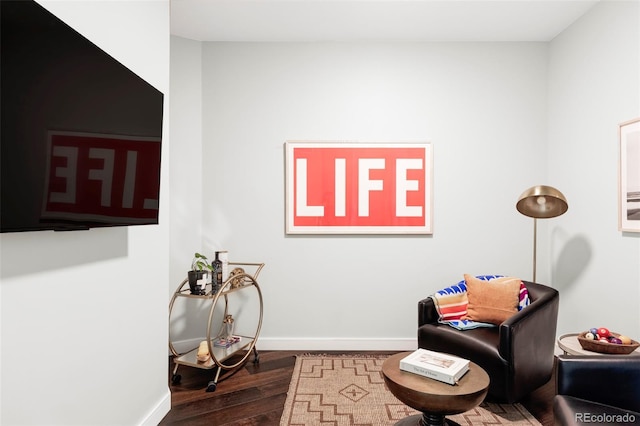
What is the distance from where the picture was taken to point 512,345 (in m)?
2.14

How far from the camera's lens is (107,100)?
4.79ft

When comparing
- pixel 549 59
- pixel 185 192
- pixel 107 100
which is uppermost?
pixel 549 59

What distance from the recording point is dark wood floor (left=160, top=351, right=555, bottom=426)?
219 cm

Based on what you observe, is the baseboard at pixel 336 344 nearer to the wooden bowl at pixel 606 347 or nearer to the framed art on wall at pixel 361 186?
the framed art on wall at pixel 361 186

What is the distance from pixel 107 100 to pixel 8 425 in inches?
47.7

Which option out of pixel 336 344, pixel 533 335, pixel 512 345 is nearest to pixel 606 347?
pixel 533 335

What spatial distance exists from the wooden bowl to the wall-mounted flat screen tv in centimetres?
261

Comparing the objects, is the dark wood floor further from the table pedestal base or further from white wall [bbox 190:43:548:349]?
the table pedestal base

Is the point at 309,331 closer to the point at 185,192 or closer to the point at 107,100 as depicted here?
the point at 185,192

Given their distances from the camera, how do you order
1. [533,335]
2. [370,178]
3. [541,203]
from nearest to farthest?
[533,335], [541,203], [370,178]

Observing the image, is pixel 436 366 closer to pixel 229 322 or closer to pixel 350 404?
pixel 350 404

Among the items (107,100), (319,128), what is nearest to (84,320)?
(107,100)

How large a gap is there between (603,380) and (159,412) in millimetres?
2357

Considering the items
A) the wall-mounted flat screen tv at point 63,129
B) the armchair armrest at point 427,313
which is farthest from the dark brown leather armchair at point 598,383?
the wall-mounted flat screen tv at point 63,129
